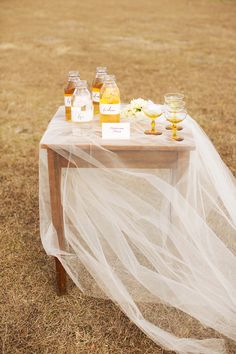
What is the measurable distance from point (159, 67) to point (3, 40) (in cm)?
413

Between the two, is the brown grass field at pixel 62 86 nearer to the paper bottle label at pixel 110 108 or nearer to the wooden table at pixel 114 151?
the wooden table at pixel 114 151

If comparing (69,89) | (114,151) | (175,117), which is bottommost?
(114,151)

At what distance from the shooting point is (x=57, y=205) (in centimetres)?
220

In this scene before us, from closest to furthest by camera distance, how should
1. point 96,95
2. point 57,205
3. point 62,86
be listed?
1. point 57,205
2. point 96,95
3. point 62,86

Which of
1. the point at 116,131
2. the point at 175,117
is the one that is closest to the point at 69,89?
the point at 116,131

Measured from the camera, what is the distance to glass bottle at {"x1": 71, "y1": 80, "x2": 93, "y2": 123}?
7.16 ft

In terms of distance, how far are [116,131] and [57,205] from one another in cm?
49

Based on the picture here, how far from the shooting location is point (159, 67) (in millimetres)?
7211

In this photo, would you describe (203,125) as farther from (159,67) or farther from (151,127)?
(159,67)

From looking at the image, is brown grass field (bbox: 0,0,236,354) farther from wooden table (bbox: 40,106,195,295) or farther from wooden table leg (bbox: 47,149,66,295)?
wooden table (bbox: 40,106,195,295)

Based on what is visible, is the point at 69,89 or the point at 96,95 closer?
the point at 69,89

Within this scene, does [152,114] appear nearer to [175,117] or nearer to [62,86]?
[175,117]

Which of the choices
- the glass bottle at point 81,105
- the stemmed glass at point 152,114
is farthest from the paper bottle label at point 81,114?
the stemmed glass at point 152,114

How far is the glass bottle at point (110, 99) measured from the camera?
2176mm
